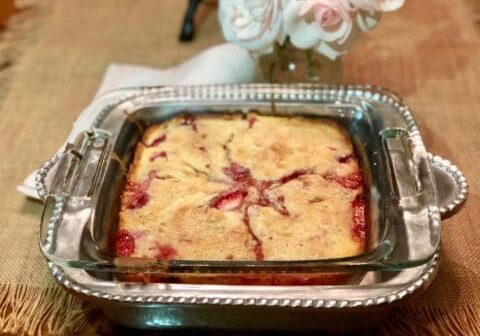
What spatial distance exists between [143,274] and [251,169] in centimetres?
25

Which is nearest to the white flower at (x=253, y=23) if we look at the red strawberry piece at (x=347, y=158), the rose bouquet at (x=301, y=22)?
the rose bouquet at (x=301, y=22)

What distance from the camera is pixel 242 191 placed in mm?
845

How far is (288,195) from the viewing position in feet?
2.73

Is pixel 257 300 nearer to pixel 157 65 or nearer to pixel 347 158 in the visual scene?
pixel 347 158

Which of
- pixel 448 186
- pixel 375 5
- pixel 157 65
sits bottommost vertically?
pixel 157 65

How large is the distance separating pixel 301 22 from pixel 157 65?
0.48 metres

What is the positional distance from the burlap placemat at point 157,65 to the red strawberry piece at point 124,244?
9cm

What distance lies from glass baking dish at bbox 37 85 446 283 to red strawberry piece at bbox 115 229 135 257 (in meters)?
0.01

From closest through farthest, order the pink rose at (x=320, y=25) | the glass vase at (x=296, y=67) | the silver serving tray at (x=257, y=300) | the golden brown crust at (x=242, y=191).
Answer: the silver serving tray at (x=257, y=300) < the golden brown crust at (x=242, y=191) < the pink rose at (x=320, y=25) < the glass vase at (x=296, y=67)

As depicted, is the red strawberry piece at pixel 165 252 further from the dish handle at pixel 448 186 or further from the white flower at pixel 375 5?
the white flower at pixel 375 5

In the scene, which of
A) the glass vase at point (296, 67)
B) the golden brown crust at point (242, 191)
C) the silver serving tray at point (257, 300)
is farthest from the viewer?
the glass vase at point (296, 67)

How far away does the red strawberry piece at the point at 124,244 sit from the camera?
2.56 ft

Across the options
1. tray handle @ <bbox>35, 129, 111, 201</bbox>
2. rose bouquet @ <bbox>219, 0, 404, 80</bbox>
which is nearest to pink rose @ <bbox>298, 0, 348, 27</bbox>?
rose bouquet @ <bbox>219, 0, 404, 80</bbox>

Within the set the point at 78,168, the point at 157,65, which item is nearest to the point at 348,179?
the point at 78,168
